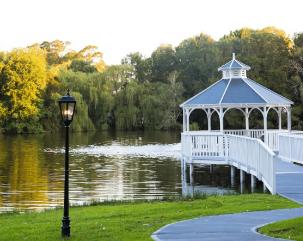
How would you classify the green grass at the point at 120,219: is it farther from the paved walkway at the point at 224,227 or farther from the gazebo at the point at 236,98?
the gazebo at the point at 236,98

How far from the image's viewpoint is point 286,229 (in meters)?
8.75

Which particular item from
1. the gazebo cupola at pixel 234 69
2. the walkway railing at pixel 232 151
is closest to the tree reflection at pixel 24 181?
the walkway railing at pixel 232 151

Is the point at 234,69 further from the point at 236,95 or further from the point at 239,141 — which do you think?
the point at 239,141

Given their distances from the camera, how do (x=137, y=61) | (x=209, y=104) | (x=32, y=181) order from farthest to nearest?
(x=137, y=61) < (x=209, y=104) < (x=32, y=181)

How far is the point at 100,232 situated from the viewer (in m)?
9.59

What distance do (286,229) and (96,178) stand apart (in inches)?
626

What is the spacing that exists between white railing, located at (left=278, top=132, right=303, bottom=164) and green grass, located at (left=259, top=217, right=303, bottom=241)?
32.2ft

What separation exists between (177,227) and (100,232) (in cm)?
124

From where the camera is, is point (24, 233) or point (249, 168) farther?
point (249, 168)

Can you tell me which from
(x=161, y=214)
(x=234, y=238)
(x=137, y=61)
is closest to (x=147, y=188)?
(x=161, y=214)

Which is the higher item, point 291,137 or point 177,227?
point 291,137

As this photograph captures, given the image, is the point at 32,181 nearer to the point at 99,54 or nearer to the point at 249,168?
the point at 249,168

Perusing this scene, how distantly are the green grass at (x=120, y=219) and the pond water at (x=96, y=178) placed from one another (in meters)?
4.50

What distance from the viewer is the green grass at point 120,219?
9453mm
